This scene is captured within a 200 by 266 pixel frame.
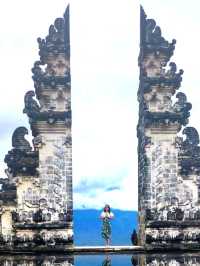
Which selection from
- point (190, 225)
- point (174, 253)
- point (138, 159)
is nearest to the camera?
point (174, 253)

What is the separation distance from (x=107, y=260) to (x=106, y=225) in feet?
9.23

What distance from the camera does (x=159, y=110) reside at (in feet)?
66.6

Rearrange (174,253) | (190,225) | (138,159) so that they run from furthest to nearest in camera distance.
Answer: (138,159) → (190,225) → (174,253)

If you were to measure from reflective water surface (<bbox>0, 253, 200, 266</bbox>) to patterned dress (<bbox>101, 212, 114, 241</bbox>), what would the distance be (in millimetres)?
911

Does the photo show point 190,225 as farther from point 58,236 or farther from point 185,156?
point 58,236

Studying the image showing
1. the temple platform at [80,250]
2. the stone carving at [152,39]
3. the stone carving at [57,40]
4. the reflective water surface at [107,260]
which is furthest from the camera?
the stone carving at [152,39]

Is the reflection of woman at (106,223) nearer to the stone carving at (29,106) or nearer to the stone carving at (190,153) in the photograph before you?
the stone carving at (190,153)

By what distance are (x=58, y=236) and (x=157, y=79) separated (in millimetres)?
5428

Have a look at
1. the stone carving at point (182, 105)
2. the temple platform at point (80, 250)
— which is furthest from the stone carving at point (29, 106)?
the stone carving at point (182, 105)

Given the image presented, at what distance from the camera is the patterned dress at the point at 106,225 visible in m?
20.1

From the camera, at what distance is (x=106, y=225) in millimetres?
20156

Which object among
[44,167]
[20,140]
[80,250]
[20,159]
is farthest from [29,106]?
[80,250]

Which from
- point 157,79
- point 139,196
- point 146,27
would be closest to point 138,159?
point 139,196

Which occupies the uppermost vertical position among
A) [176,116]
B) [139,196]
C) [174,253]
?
[176,116]
